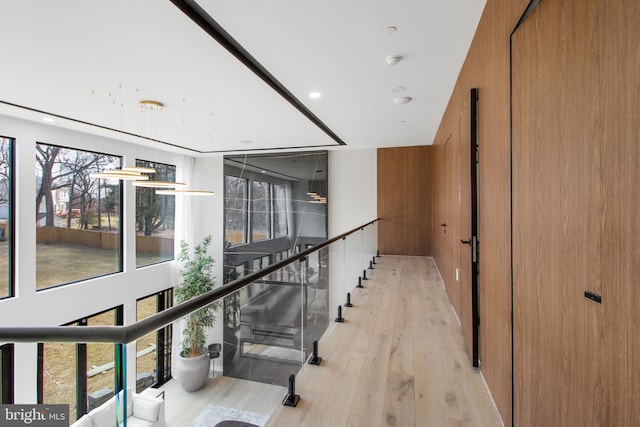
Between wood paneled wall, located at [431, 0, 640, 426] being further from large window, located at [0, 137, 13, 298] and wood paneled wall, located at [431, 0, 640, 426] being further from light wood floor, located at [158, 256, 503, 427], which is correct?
large window, located at [0, 137, 13, 298]

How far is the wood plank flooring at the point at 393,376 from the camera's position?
1.90 metres

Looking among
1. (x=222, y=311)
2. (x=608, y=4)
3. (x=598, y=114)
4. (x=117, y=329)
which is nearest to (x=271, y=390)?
(x=222, y=311)

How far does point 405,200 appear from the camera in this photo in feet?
25.4

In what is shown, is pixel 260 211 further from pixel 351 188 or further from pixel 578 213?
pixel 578 213

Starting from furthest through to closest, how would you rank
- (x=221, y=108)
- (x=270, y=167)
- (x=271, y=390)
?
(x=270, y=167), (x=221, y=108), (x=271, y=390)

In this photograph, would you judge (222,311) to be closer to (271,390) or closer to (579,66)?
(271,390)

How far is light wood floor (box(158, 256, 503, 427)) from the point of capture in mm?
1760

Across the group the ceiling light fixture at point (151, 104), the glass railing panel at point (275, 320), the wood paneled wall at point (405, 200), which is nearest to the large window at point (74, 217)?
the ceiling light fixture at point (151, 104)

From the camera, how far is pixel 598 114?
0.93 m

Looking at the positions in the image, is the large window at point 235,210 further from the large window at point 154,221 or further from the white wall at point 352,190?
the white wall at point 352,190

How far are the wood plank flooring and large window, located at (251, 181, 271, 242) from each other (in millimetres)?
5395

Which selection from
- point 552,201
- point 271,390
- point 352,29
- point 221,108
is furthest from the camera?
point 221,108

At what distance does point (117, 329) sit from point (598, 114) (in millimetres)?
1538

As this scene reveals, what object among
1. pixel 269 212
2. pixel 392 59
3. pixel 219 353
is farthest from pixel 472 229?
pixel 269 212
